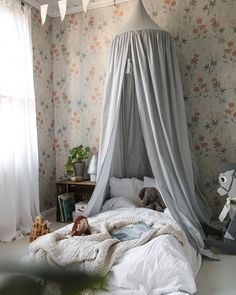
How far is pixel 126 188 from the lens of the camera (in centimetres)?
337

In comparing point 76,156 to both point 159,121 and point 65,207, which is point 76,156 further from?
point 159,121

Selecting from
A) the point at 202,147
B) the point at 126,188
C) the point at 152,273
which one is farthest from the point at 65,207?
the point at 152,273

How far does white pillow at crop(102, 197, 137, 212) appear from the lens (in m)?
3.18

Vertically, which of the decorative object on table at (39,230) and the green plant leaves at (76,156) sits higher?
the green plant leaves at (76,156)

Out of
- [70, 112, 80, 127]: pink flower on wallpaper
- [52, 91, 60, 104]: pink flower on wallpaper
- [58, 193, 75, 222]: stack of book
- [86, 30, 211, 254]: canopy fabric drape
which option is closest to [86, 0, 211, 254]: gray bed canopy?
[86, 30, 211, 254]: canopy fabric drape

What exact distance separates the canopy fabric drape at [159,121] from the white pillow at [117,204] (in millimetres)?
88

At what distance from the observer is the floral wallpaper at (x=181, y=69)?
337cm

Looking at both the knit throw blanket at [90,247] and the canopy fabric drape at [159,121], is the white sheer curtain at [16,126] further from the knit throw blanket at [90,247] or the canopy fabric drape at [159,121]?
the knit throw blanket at [90,247]

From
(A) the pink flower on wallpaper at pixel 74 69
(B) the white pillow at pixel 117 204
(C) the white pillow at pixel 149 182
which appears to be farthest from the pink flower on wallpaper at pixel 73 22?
(B) the white pillow at pixel 117 204

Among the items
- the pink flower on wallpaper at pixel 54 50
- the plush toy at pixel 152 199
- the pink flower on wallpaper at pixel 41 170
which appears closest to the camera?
the plush toy at pixel 152 199

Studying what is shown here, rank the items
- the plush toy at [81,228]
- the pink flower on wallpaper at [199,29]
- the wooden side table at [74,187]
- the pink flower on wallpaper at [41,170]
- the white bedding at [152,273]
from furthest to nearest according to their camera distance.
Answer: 1. the pink flower on wallpaper at [41,170]
2. the wooden side table at [74,187]
3. the pink flower on wallpaper at [199,29]
4. the plush toy at [81,228]
5. the white bedding at [152,273]

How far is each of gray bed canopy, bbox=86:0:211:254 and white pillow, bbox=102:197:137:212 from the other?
79 mm

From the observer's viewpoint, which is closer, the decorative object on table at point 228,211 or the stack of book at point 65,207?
the decorative object on table at point 228,211

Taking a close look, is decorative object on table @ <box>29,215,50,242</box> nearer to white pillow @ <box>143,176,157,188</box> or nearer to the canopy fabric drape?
the canopy fabric drape
